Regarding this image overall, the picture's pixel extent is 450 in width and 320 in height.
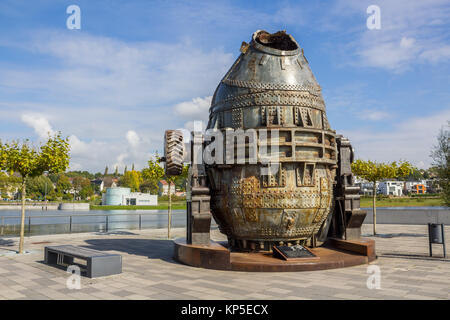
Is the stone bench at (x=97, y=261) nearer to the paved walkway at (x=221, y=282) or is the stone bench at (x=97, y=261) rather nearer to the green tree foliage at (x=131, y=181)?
the paved walkway at (x=221, y=282)

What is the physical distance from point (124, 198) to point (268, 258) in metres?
80.5

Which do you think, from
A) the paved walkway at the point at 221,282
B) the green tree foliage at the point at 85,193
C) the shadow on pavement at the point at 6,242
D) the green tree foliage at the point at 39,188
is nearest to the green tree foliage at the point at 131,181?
the green tree foliage at the point at 85,193

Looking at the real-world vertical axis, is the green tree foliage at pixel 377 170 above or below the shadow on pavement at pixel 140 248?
above

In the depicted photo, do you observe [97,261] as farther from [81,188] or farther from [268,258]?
[81,188]

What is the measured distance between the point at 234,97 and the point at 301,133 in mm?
2492

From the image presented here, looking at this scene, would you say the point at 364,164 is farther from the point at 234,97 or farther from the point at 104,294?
the point at 104,294

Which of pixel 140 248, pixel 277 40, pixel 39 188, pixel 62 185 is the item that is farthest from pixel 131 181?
pixel 277 40

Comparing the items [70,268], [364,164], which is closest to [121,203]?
[364,164]

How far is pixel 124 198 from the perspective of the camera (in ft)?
283

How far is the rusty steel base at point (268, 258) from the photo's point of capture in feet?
31.9

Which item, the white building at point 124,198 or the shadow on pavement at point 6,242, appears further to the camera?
the white building at point 124,198

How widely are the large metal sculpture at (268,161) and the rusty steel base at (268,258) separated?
431 millimetres

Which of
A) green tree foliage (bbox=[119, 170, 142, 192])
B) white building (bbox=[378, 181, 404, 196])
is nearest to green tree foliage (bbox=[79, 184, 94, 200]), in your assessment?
green tree foliage (bbox=[119, 170, 142, 192])
